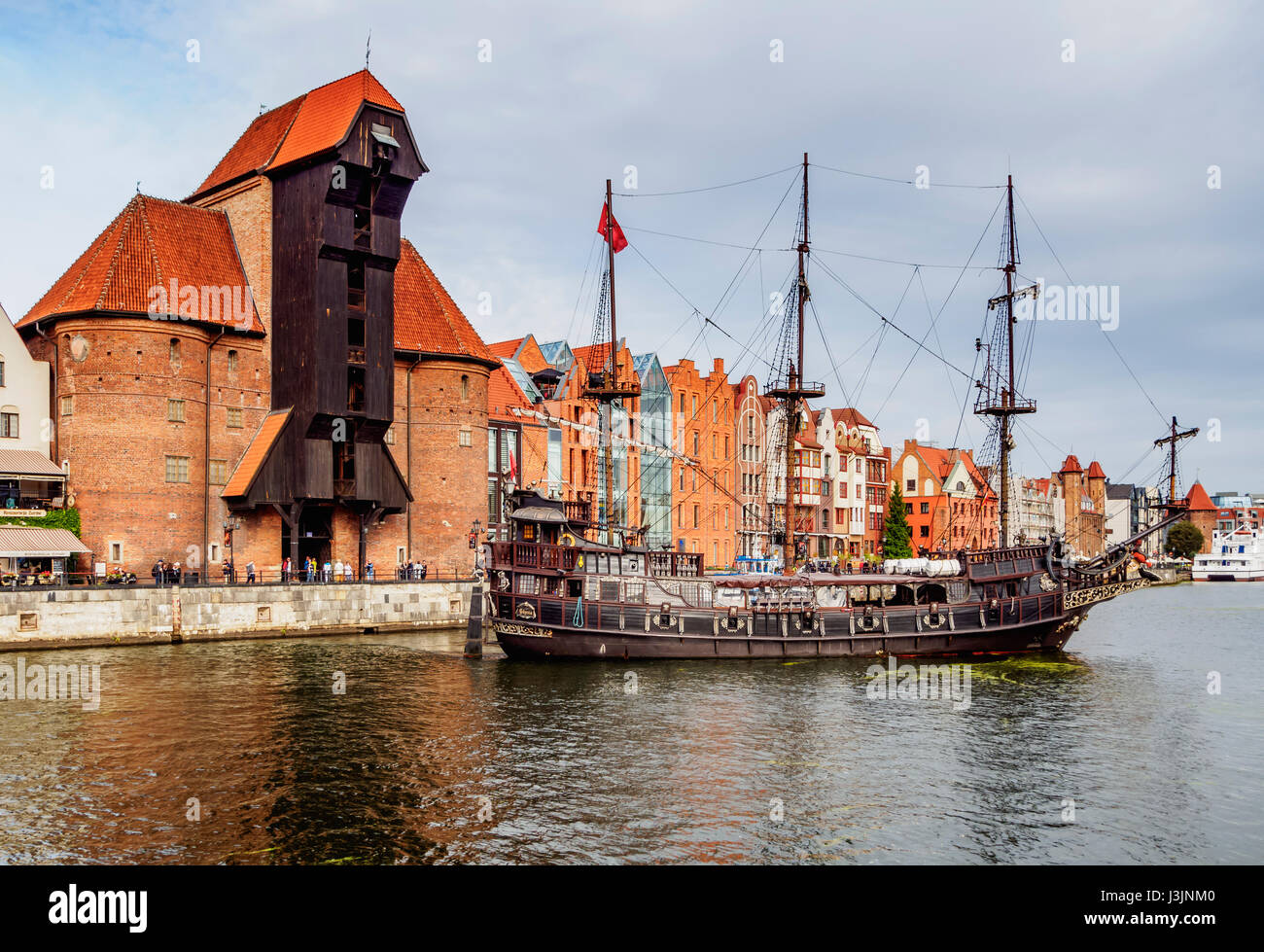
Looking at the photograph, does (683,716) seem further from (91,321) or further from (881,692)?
(91,321)

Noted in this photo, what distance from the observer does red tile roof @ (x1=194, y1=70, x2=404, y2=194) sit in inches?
2285

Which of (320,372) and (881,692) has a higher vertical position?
(320,372)

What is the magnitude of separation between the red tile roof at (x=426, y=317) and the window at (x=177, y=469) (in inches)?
586

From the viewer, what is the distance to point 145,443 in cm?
5350

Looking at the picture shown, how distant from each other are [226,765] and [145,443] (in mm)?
34047

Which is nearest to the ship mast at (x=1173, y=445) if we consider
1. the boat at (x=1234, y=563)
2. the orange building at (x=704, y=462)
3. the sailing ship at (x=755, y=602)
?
the sailing ship at (x=755, y=602)

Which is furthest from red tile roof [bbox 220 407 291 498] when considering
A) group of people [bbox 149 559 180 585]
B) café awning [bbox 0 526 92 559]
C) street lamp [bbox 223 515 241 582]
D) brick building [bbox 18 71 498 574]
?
café awning [bbox 0 526 92 559]

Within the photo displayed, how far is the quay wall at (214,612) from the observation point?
44.7m

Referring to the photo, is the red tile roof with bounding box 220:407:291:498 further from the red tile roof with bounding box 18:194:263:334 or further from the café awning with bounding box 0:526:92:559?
the café awning with bounding box 0:526:92:559

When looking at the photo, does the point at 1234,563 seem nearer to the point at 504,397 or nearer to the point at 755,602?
the point at 504,397

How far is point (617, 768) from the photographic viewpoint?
2472 centimetres
